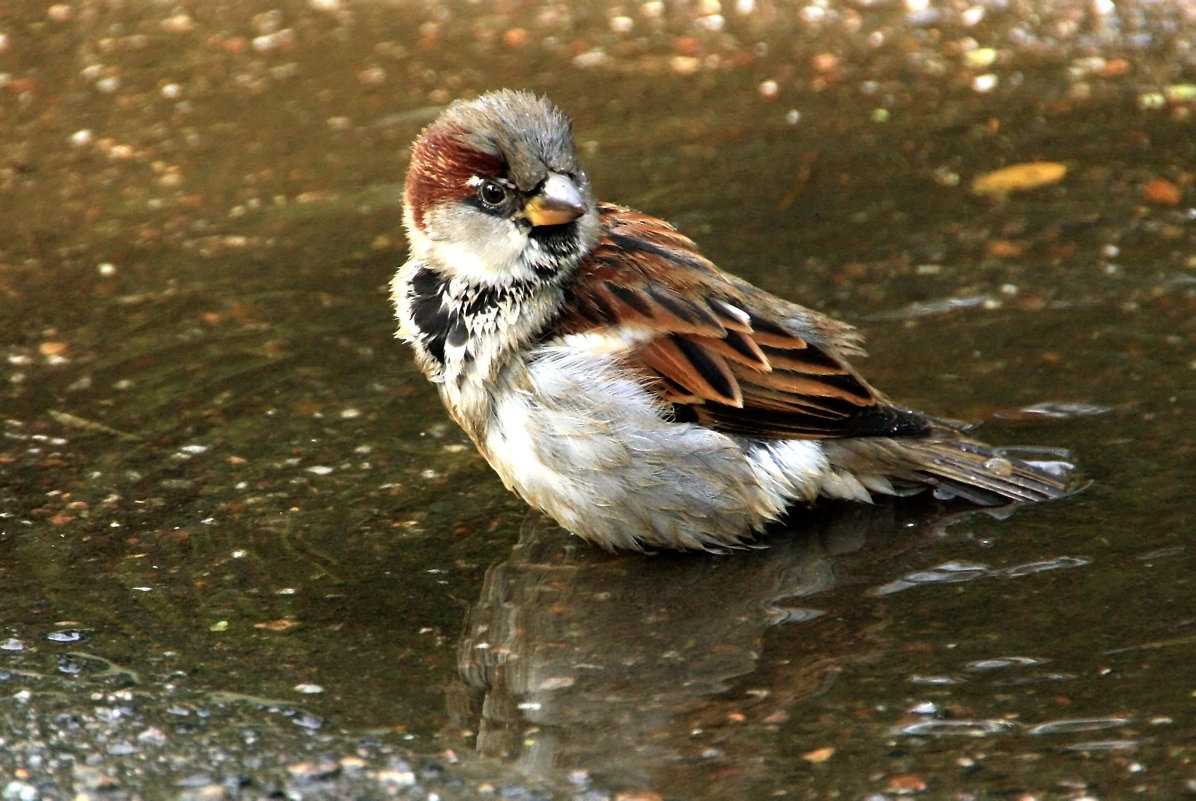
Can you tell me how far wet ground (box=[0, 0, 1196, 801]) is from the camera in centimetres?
346

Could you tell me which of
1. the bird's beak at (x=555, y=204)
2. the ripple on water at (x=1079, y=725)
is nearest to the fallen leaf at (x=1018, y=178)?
the bird's beak at (x=555, y=204)

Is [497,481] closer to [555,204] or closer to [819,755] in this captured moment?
[555,204]

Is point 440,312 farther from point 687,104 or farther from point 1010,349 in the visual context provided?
point 687,104

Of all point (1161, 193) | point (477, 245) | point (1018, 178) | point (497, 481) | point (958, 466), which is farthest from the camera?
point (1018, 178)

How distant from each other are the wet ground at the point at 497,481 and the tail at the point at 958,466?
0.10m

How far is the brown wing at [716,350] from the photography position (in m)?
4.30

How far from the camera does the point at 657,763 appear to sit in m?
3.37

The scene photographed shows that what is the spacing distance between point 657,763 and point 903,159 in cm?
383

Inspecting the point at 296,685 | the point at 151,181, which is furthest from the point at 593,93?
the point at 296,685

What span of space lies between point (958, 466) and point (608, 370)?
3.62 ft

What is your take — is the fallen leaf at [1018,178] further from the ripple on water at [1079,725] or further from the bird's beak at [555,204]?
the ripple on water at [1079,725]

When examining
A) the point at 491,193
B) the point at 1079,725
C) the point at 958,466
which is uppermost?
the point at 491,193

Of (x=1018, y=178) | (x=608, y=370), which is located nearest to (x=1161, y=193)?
(x=1018, y=178)

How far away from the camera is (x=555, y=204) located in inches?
166
